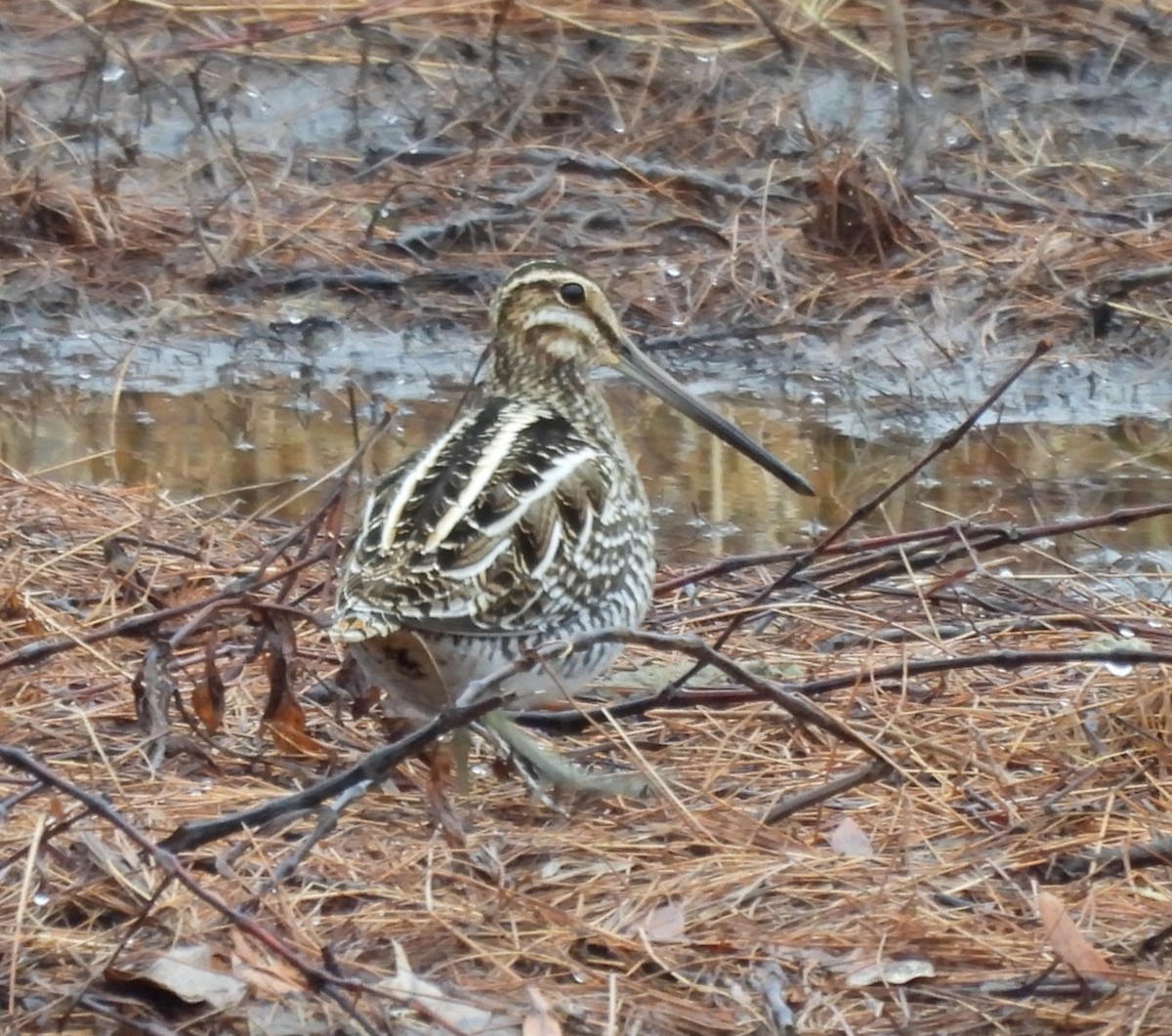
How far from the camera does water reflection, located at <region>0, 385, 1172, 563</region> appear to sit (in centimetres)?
558

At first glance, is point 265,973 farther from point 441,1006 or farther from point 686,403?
point 686,403

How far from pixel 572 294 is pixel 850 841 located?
136 cm

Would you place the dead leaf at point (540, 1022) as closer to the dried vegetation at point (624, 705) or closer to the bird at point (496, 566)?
the dried vegetation at point (624, 705)

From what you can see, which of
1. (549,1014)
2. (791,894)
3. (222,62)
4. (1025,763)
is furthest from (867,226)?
(549,1014)

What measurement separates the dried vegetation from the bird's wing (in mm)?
194

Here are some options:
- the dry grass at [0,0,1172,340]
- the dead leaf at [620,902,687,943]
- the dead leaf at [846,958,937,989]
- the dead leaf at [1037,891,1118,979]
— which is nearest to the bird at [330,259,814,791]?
the dead leaf at [620,902,687,943]

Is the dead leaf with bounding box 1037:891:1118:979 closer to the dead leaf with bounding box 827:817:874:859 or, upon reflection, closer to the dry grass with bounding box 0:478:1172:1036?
the dry grass with bounding box 0:478:1172:1036

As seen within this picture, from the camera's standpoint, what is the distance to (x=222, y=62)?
8.34m

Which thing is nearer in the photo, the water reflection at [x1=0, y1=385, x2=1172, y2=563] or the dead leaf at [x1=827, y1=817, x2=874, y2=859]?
the dead leaf at [x1=827, y1=817, x2=874, y2=859]

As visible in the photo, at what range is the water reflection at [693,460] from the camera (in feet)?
18.3

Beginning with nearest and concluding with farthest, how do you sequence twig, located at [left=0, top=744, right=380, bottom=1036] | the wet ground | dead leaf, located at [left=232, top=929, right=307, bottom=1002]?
twig, located at [left=0, top=744, right=380, bottom=1036] < dead leaf, located at [left=232, top=929, right=307, bottom=1002] < the wet ground

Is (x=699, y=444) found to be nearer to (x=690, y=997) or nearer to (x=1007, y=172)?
(x=1007, y=172)

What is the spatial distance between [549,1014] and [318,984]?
28cm

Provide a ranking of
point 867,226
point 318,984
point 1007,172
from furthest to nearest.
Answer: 1. point 1007,172
2. point 867,226
3. point 318,984
